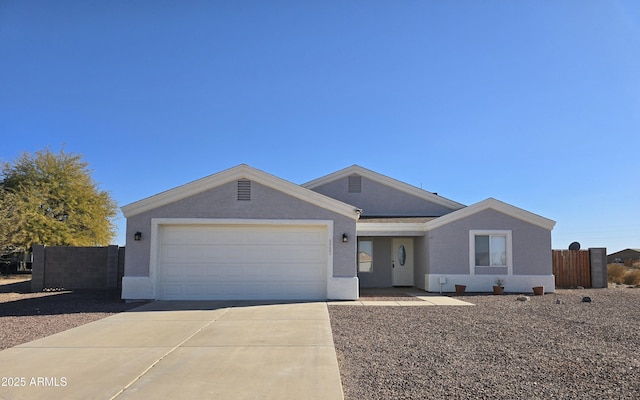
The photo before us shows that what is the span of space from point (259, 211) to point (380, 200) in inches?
310

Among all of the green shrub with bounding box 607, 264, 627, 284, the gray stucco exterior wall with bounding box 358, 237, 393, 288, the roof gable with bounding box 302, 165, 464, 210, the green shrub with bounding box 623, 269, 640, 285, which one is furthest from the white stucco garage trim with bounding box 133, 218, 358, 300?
the green shrub with bounding box 607, 264, 627, 284

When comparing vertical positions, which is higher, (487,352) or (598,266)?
(598,266)

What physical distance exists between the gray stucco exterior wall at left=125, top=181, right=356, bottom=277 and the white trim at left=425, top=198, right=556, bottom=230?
174 inches

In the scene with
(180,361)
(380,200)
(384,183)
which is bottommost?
(180,361)

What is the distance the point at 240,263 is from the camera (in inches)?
579

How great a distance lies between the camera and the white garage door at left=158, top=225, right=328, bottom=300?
48.0 feet

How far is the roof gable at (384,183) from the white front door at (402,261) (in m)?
2.37

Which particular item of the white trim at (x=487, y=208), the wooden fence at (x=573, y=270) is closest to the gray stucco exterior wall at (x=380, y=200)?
the white trim at (x=487, y=208)

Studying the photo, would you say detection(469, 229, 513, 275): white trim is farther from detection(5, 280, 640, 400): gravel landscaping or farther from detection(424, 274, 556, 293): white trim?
detection(5, 280, 640, 400): gravel landscaping

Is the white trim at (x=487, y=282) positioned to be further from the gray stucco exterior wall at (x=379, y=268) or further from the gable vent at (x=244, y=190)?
the gable vent at (x=244, y=190)

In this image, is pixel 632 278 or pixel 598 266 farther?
pixel 632 278

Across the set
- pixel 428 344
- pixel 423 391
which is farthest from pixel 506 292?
pixel 423 391

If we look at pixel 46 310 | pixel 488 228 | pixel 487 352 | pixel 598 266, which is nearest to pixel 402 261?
pixel 488 228

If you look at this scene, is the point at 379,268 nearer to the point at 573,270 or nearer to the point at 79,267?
the point at 573,270
